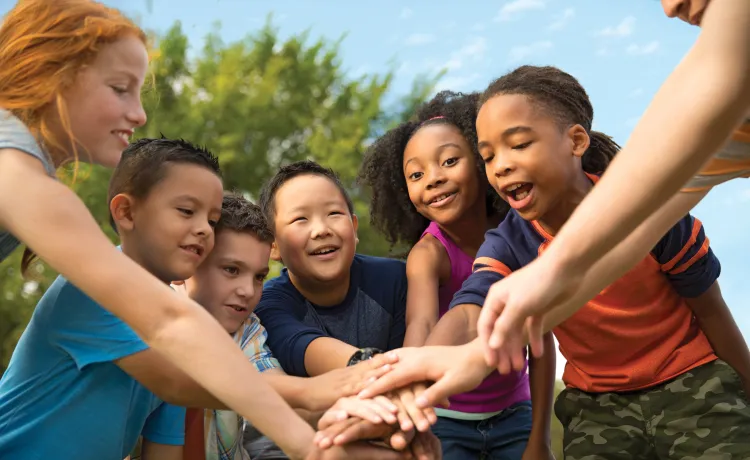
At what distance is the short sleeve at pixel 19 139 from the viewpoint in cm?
247

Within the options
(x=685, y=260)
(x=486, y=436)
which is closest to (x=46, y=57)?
→ (x=486, y=436)

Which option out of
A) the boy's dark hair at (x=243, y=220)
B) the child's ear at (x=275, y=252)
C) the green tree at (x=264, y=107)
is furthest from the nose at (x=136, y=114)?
the green tree at (x=264, y=107)

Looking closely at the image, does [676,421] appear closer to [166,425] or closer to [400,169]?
[400,169]

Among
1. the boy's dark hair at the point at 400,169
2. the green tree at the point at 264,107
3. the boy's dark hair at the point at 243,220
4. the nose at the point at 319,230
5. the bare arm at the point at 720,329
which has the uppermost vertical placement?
the green tree at the point at 264,107

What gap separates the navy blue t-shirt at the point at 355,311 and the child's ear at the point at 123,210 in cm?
71

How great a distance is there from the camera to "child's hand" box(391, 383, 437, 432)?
2.93 meters

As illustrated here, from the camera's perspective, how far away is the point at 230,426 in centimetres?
353

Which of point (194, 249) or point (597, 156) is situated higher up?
point (597, 156)

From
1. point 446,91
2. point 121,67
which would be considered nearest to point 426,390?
point 121,67

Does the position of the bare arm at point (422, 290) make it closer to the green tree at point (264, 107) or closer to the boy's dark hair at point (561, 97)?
the boy's dark hair at point (561, 97)

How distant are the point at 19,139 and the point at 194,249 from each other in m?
0.94

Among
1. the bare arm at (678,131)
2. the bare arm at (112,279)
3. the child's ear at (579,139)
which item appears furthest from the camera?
the child's ear at (579,139)

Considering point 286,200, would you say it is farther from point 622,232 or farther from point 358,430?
point 622,232

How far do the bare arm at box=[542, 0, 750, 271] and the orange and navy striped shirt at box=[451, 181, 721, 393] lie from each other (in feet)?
4.14
